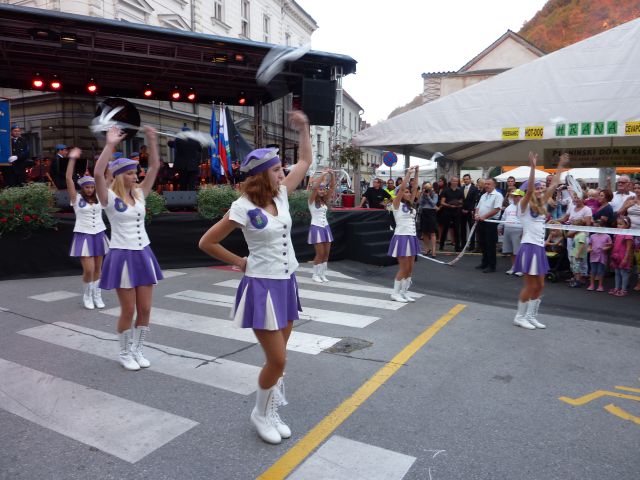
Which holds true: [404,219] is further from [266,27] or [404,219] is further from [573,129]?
[266,27]

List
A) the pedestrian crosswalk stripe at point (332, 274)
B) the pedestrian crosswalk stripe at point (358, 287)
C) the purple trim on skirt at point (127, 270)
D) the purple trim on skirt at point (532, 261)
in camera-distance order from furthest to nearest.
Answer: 1. the pedestrian crosswalk stripe at point (332, 274)
2. the pedestrian crosswalk stripe at point (358, 287)
3. the purple trim on skirt at point (532, 261)
4. the purple trim on skirt at point (127, 270)

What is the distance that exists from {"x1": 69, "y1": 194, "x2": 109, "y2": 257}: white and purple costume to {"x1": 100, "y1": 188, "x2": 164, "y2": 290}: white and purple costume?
261 centimetres

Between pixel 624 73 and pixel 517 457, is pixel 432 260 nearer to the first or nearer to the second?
pixel 624 73

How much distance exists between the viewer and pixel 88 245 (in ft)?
22.9

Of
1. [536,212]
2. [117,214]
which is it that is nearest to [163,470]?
[117,214]

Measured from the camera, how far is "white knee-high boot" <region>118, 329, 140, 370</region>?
15.0ft

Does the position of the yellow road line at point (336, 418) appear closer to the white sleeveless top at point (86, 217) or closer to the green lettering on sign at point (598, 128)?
the white sleeveless top at point (86, 217)

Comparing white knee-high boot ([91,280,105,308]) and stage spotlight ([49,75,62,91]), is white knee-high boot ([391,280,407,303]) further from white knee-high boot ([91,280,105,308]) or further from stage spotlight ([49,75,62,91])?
stage spotlight ([49,75,62,91])

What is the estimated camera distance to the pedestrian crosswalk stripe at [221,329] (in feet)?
17.4

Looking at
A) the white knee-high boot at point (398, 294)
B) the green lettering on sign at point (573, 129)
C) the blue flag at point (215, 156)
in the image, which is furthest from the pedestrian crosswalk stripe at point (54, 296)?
the green lettering on sign at point (573, 129)

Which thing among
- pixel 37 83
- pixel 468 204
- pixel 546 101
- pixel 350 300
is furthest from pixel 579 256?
pixel 37 83

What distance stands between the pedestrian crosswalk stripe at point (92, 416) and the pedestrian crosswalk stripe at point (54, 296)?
3.47 m

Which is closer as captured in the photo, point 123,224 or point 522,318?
point 123,224

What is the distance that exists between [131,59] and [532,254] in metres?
12.3
